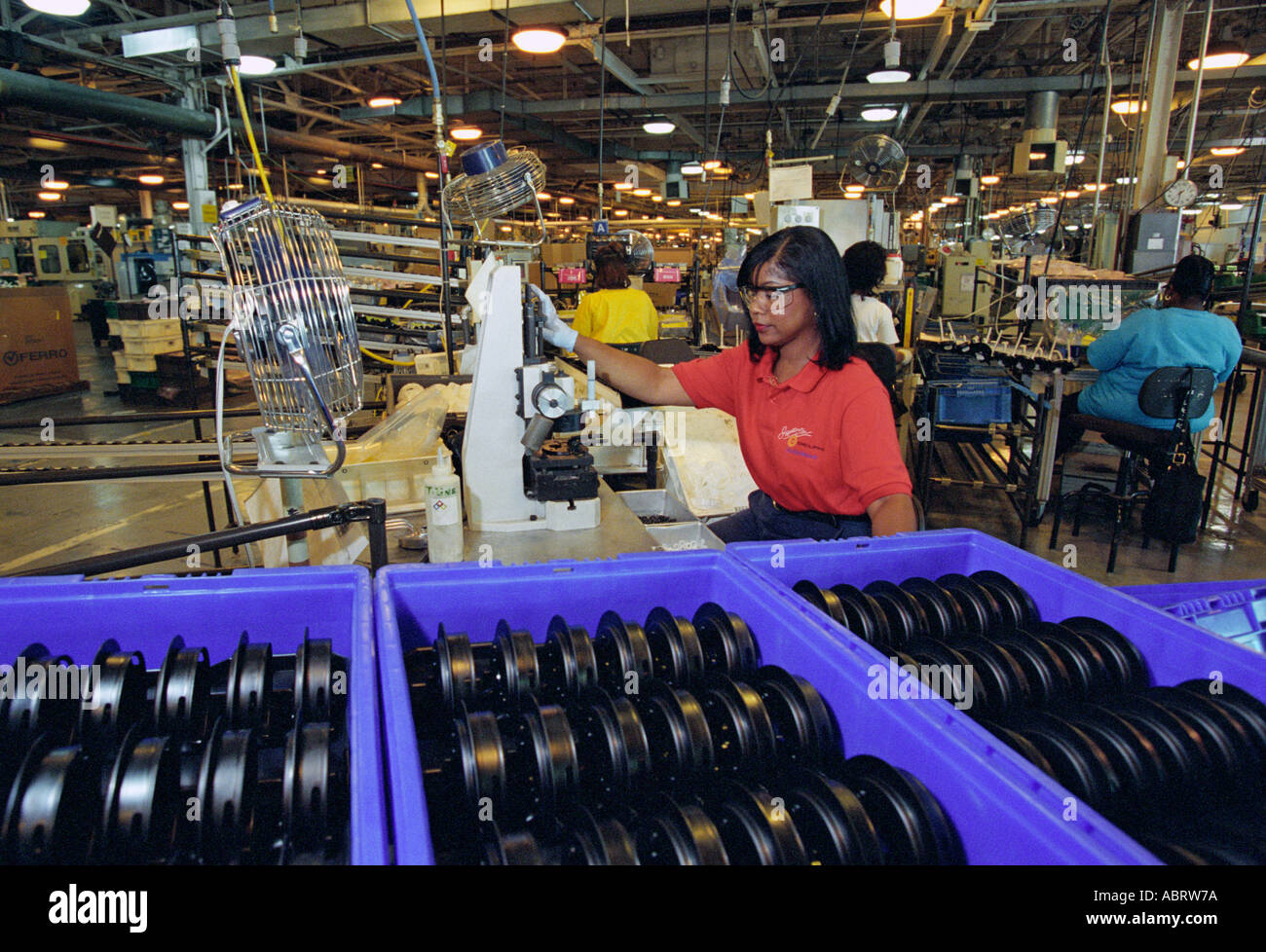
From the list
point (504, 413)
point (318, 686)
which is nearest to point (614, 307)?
point (504, 413)

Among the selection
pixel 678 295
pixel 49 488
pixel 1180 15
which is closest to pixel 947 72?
→ pixel 1180 15

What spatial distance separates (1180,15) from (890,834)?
7127 mm

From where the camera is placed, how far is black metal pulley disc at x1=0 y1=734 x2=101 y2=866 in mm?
689

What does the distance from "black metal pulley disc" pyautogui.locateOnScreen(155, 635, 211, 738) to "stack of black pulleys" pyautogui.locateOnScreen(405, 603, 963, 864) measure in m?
0.24

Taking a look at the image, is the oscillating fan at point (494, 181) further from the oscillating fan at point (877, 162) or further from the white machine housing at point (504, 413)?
the oscillating fan at point (877, 162)

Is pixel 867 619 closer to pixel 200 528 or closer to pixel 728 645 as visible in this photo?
pixel 728 645

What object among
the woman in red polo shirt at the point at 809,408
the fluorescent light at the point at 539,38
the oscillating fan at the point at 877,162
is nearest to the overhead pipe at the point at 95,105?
the fluorescent light at the point at 539,38

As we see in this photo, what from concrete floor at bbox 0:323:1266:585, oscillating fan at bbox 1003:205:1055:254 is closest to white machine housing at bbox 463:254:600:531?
concrete floor at bbox 0:323:1266:585

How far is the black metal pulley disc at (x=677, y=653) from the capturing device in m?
0.98

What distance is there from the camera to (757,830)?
68cm

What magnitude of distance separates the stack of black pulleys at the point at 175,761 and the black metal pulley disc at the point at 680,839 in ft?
0.93

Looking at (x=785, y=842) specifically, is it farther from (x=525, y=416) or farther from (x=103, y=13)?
(x=103, y=13)

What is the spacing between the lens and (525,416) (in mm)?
1884

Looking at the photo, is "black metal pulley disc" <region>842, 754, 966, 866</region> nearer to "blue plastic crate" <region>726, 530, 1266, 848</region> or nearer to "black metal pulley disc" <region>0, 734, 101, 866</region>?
"blue plastic crate" <region>726, 530, 1266, 848</region>
